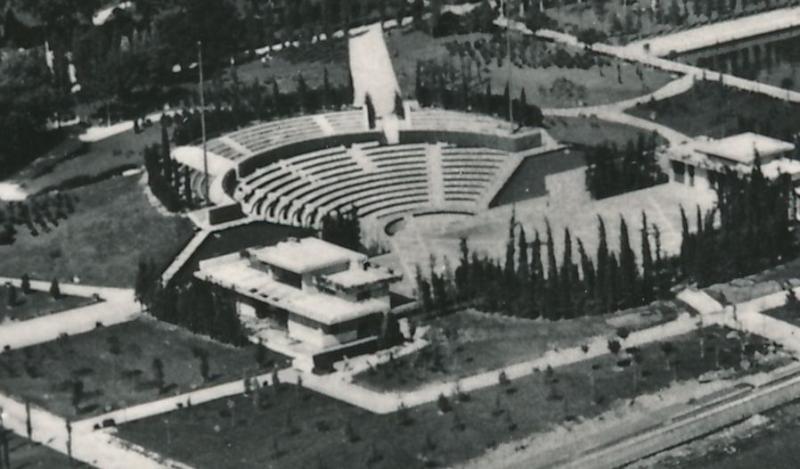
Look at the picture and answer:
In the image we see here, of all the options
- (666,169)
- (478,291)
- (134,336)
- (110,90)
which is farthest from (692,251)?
(110,90)

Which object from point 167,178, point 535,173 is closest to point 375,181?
point 535,173

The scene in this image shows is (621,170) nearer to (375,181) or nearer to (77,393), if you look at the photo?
(375,181)

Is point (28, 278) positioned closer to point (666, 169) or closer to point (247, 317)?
point (247, 317)

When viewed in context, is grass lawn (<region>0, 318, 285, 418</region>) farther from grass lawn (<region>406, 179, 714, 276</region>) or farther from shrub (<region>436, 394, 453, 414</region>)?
grass lawn (<region>406, 179, 714, 276</region>)

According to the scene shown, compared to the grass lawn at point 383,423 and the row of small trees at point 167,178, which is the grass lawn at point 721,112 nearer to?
the row of small trees at point 167,178

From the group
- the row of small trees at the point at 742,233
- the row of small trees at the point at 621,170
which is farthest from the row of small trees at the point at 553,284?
the row of small trees at the point at 621,170
